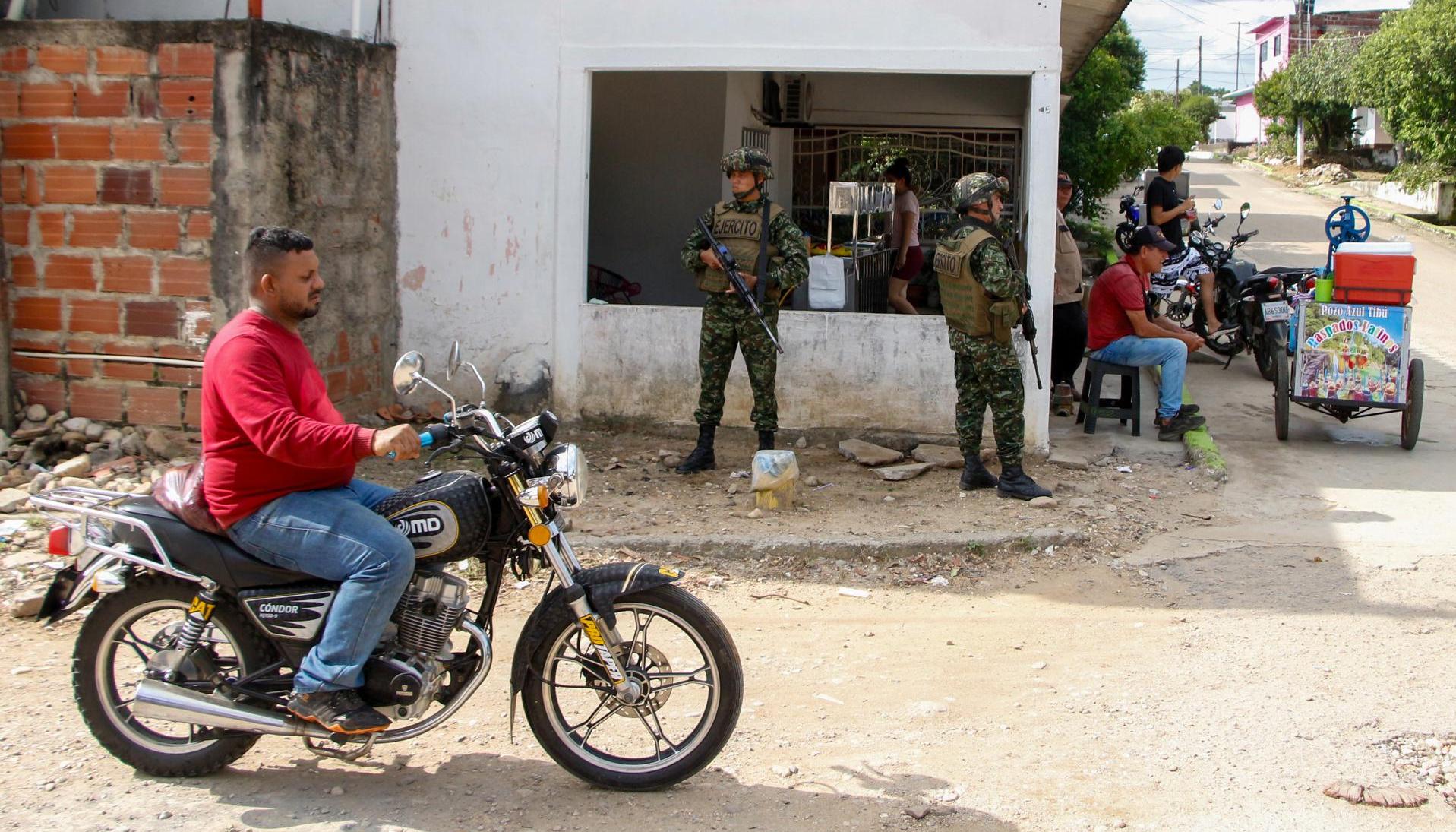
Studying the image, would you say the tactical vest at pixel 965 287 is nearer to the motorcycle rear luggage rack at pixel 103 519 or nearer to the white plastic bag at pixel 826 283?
the white plastic bag at pixel 826 283

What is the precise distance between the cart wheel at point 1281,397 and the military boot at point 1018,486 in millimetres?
2160

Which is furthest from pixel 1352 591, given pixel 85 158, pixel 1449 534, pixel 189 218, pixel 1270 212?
pixel 1270 212

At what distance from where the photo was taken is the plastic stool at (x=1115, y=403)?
817 centimetres

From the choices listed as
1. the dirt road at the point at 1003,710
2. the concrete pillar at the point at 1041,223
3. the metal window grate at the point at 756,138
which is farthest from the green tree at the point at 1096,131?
the dirt road at the point at 1003,710

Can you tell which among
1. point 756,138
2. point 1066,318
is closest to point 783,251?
point 1066,318

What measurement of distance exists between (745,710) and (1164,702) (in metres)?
1.43

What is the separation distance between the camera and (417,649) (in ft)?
11.7

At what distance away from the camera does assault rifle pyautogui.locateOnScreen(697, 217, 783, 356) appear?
6.96 meters

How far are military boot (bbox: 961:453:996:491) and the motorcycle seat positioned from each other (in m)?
4.20

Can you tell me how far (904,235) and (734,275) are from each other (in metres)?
4.55

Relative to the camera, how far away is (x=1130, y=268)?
809 cm

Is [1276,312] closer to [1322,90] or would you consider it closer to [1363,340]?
[1363,340]

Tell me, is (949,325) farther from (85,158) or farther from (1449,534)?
(85,158)

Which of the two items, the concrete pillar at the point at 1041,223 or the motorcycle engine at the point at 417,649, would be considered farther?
the concrete pillar at the point at 1041,223
